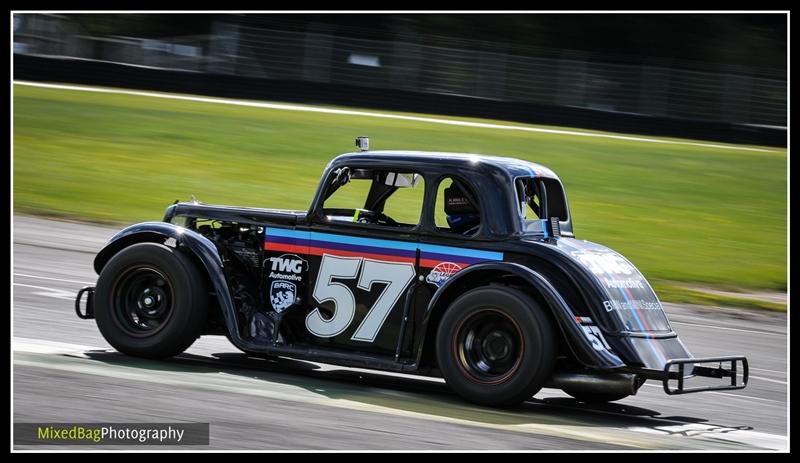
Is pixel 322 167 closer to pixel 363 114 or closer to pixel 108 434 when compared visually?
pixel 363 114

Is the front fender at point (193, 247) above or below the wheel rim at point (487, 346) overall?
above

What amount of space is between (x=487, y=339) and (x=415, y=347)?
1.94ft

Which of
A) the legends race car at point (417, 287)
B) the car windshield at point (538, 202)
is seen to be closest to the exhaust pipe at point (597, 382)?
the legends race car at point (417, 287)

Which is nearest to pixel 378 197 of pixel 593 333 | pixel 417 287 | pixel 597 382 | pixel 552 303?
pixel 417 287

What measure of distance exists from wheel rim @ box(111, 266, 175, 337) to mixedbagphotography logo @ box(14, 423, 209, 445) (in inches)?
89.0

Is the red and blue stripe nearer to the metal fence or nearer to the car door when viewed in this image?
the car door

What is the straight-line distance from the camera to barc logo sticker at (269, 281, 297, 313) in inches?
345

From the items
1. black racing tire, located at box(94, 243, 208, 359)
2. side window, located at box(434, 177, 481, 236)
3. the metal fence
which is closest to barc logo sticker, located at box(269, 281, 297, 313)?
black racing tire, located at box(94, 243, 208, 359)

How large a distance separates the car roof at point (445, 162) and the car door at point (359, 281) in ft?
0.79

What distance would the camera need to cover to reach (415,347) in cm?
820

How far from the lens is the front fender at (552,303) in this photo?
7523mm

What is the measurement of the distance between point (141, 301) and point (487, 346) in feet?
9.68

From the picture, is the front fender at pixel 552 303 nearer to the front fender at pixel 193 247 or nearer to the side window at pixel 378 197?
the side window at pixel 378 197

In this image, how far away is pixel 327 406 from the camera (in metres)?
7.60
